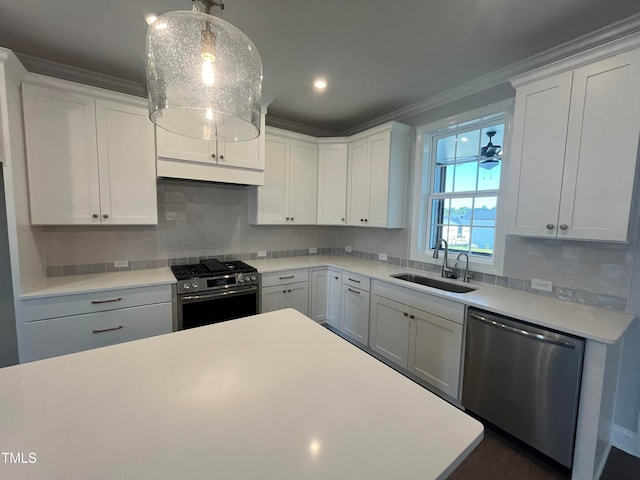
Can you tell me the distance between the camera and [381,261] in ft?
11.0

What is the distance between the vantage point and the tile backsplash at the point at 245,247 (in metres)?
1.83

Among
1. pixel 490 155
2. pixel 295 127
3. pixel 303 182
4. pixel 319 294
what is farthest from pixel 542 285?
pixel 295 127

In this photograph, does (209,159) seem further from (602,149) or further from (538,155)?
(602,149)

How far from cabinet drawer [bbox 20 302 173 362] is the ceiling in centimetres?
191

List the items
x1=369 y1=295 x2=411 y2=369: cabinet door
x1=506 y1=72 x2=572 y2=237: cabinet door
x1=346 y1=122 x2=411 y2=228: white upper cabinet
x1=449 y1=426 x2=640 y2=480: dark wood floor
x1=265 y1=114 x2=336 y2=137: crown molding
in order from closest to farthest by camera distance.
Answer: x1=449 y1=426 x2=640 y2=480: dark wood floor
x1=506 y1=72 x2=572 y2=237: cabinet door
x1=369 y1=295 x2=411 y2=369: cabinet door
x1=346 y1=122 x2=411 y2=228: white upper cabinet
x1=265 y1=114 x2=336 y2=137: crown molding

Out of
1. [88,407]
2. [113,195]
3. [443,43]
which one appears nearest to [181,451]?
[88,407]

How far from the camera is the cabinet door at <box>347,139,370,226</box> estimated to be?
310 cm

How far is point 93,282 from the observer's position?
213cm

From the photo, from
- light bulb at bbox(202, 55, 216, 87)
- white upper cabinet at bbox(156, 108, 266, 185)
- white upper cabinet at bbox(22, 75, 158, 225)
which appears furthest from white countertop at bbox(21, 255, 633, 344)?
light bulb at bbox(202, 55, 216, 87)

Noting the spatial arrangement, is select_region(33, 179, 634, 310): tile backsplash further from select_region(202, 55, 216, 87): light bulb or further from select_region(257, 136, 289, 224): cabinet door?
select_region(202, 55, 216, 87): light bulb

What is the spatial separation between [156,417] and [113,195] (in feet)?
6.94

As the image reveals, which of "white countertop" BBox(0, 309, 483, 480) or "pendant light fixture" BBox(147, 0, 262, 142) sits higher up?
"pendant light fixture" BBox(147, 0, 262, 142)

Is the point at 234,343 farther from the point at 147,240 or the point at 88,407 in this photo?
the point at 147,240

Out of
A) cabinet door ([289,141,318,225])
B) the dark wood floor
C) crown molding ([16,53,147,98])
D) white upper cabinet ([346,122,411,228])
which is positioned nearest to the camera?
the dark wood floor
